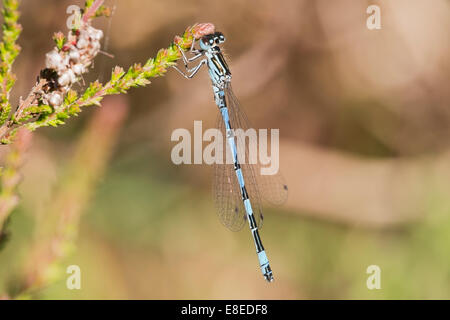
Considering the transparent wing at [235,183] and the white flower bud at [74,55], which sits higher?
Answer: the transparent wing at [235,183]

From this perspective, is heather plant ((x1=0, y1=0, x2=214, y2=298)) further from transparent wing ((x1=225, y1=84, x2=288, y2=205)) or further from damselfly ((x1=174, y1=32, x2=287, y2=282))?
transparent wing ((x1=225, y1=84, x2=288, y2=205))

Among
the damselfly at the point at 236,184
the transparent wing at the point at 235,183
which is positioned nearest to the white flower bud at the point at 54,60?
the damselfly at the point at 236,184

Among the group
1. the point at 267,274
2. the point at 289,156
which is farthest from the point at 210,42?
the point at 289,156

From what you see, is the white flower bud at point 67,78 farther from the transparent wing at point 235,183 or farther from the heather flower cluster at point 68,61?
the transparent wing at point 235,183

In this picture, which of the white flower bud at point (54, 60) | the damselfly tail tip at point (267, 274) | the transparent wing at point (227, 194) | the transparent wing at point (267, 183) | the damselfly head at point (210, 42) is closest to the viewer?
the white flower bud at point (54, 60)

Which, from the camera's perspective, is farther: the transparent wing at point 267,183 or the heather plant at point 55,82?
the transparent wing at point 267,183

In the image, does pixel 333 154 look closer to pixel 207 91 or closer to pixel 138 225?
pixel 207 91

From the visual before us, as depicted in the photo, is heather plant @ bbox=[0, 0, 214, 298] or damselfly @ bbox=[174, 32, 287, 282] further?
damselfly @ bbox=[174, 32, 287, 282]

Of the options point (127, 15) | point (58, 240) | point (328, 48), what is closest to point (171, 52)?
point (58, 240)

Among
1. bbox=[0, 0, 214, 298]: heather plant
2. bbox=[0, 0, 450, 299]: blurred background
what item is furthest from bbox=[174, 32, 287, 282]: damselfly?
bbox=[0, 0, 214, 298]: heather plant
